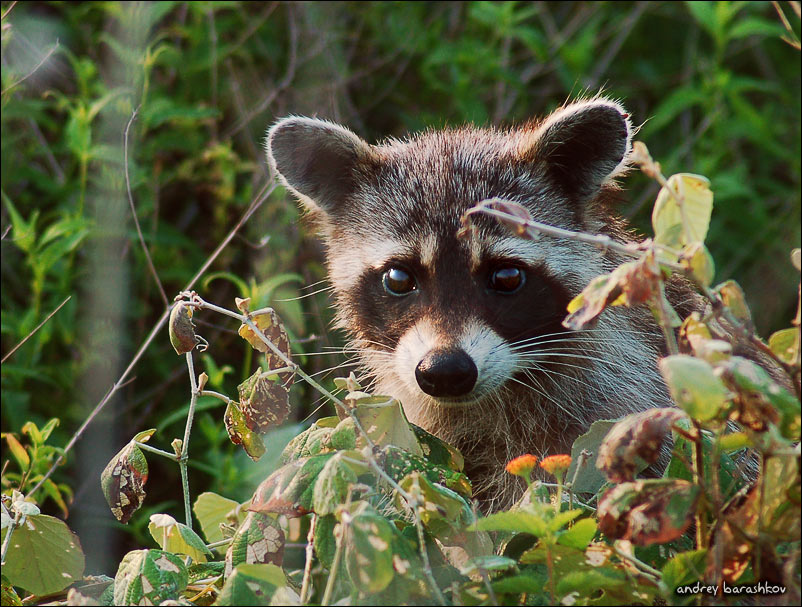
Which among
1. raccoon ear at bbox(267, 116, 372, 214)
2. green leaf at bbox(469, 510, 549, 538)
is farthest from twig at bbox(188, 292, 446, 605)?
raccoon ear at bbox(267, 116, 372, 214)

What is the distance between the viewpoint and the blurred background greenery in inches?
186

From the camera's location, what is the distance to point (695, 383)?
1777 millimetres

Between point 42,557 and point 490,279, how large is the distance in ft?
5.42

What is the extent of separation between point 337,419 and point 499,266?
946 millimetres

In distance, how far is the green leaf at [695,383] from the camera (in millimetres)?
1777

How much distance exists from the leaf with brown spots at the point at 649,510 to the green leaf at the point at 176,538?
3.52ft

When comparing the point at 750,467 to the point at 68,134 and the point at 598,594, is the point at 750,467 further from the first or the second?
the point at 68,134

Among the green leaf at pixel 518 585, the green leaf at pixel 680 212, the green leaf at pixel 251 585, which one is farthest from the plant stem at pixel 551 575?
the green leaf at pixel 680 212

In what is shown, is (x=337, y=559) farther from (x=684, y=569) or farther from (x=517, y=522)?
(x=684, y=569)

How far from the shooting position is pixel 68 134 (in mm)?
4824

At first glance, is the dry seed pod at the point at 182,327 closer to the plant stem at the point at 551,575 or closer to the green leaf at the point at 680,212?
the plant stem at the point at 551,575

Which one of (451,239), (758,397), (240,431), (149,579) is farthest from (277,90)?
(758,397)

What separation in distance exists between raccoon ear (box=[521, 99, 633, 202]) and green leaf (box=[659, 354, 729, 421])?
69.8 inches

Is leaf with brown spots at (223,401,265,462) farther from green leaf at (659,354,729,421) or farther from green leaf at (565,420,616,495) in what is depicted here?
green leaf at (659,354,729,421)
